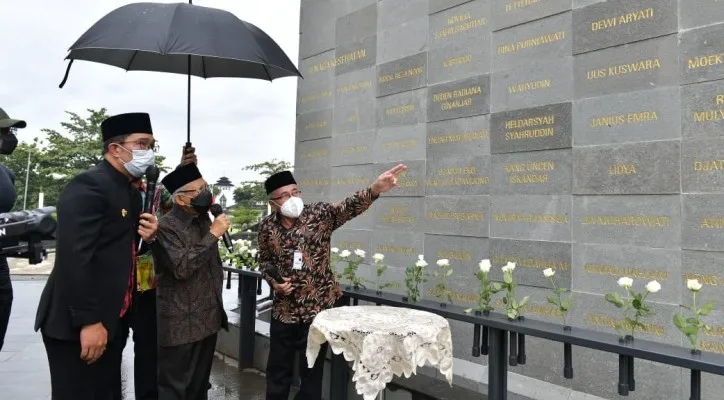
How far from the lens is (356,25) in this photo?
231 inches

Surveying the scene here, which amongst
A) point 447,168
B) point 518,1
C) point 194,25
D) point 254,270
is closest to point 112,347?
point 194,25

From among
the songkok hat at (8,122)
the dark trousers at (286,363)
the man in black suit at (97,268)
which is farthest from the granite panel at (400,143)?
the songkok hat at (8,122)

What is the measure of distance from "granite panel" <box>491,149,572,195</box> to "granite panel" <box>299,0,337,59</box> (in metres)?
2.87

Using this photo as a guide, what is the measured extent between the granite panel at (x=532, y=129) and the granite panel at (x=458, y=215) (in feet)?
1.61

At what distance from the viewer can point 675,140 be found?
3.35 m

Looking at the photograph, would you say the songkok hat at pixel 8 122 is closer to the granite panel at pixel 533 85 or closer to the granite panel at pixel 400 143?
the granite panel at pixel 400 143

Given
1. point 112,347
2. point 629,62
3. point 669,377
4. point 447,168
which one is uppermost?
point 629,62

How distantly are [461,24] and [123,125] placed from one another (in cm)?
317

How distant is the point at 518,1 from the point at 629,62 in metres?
1.14

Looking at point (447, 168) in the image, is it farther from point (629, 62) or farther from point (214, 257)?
point (214, 257)

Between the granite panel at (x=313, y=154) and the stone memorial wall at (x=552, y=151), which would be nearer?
the stone memorial wall at (x=552, y=151)

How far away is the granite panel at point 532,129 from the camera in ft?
12.9

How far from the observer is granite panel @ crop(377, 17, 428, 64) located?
5.10 metres

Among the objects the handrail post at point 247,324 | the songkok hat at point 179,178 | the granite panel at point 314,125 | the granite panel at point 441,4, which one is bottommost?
the handrail post at point 247,324
